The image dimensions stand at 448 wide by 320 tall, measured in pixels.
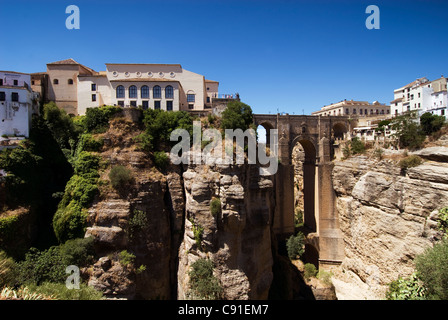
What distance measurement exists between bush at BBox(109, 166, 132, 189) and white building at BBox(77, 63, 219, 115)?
34.3ft

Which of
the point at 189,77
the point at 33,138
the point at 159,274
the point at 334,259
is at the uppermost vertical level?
the point at 189,77

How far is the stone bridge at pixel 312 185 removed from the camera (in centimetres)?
2934

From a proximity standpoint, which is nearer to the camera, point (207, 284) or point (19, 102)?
point (207, 284)

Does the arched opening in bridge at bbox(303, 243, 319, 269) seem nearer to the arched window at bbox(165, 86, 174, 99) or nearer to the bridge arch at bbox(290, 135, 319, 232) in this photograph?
the bridge arch at bbox(290, 135, 319, 232)

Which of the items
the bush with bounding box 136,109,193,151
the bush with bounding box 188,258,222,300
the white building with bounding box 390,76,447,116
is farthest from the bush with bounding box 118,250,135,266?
the white building with bounding box 390,76,447,116

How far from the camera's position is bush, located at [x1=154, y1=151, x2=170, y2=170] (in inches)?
858

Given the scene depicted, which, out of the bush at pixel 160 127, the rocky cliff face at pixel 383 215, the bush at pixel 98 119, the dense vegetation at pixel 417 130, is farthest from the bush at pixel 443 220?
the bush at pixel 98 119

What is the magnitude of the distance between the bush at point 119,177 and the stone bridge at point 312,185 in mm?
16191

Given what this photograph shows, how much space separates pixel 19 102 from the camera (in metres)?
21.5

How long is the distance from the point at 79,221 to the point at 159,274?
720 cm

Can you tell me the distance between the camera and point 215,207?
18375 mm
